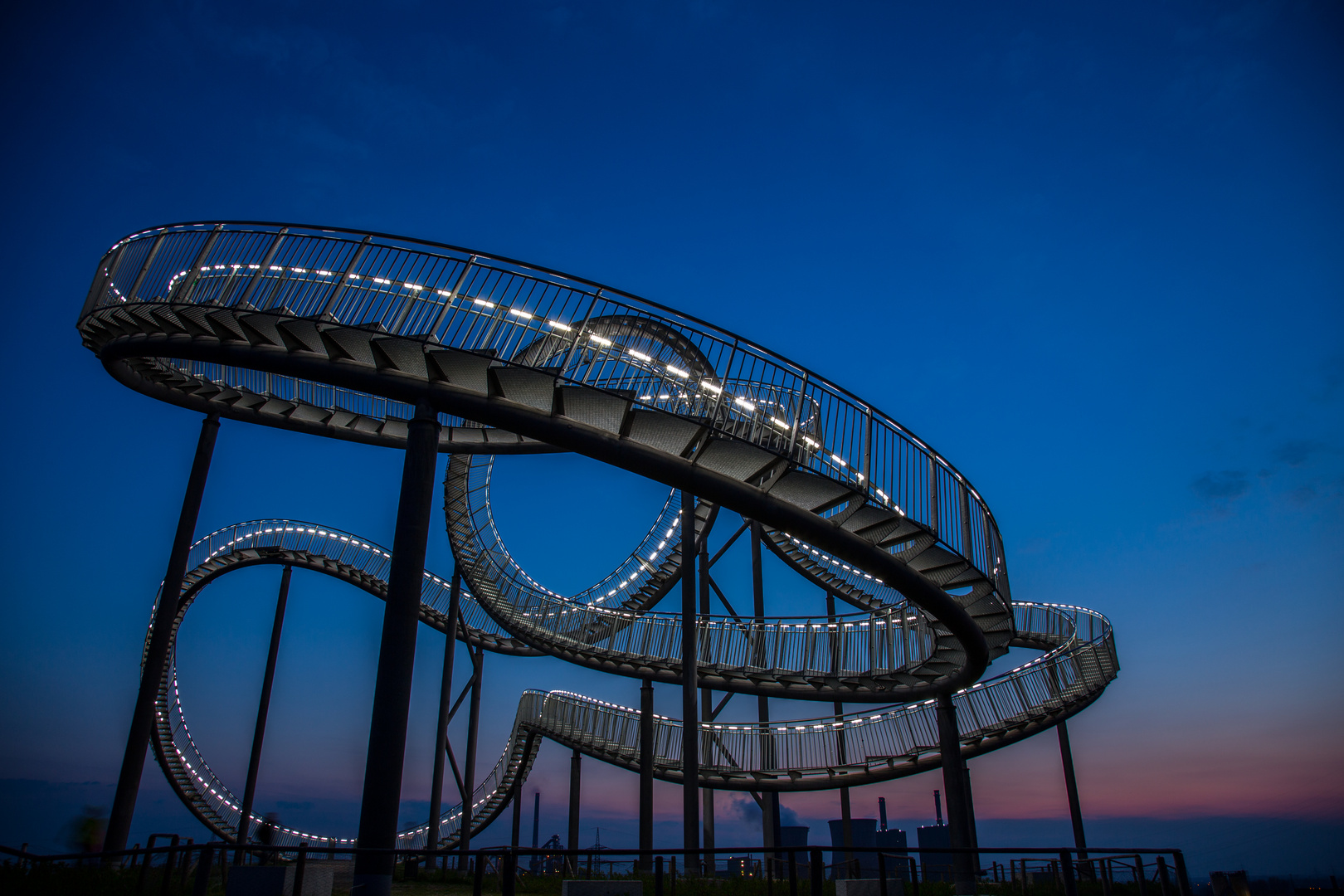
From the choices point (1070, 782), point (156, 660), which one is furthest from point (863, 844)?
point (156, 660)

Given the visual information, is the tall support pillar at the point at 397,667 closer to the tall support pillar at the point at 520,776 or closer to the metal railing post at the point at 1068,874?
the metal railing post at the point at 1068,874

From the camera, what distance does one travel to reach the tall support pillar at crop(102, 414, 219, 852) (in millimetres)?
12719

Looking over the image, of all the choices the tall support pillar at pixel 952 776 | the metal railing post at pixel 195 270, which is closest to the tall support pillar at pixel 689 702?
the tall support pillar at pixel 952 776

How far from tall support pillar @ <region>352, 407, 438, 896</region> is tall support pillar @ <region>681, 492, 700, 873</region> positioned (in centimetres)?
513

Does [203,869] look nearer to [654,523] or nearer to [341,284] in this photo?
[341,284]

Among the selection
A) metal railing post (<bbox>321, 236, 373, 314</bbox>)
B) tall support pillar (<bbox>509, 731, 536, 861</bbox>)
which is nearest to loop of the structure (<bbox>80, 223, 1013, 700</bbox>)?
metal railing post (<bbox>321, 236, 373, 314</bbox>)

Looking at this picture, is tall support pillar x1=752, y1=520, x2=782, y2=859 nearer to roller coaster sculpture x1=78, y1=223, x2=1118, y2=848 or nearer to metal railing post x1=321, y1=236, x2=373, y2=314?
roller coaster sculpture x1=78, y1=223, x2=1118, y2=848

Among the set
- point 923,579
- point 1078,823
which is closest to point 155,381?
point 923,579

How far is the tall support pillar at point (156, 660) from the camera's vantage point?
12719mm

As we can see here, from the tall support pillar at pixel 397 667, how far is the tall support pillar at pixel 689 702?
16.8 feet

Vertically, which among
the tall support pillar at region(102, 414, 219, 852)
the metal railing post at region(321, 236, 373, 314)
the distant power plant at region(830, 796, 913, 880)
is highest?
the metal railing post at region(321, 236, 373, 314)

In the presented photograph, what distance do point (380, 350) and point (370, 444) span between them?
639 centimetres

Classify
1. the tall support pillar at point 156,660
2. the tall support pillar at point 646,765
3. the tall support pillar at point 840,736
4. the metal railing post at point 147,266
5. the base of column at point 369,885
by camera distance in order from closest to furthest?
the base of column at point 369,885, the metal railing post at point 147,266, the tall support pillar at point 156,660, the tall support pillar at point 840,736, the tall support pillar at point 646,765

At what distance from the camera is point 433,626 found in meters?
21.8
